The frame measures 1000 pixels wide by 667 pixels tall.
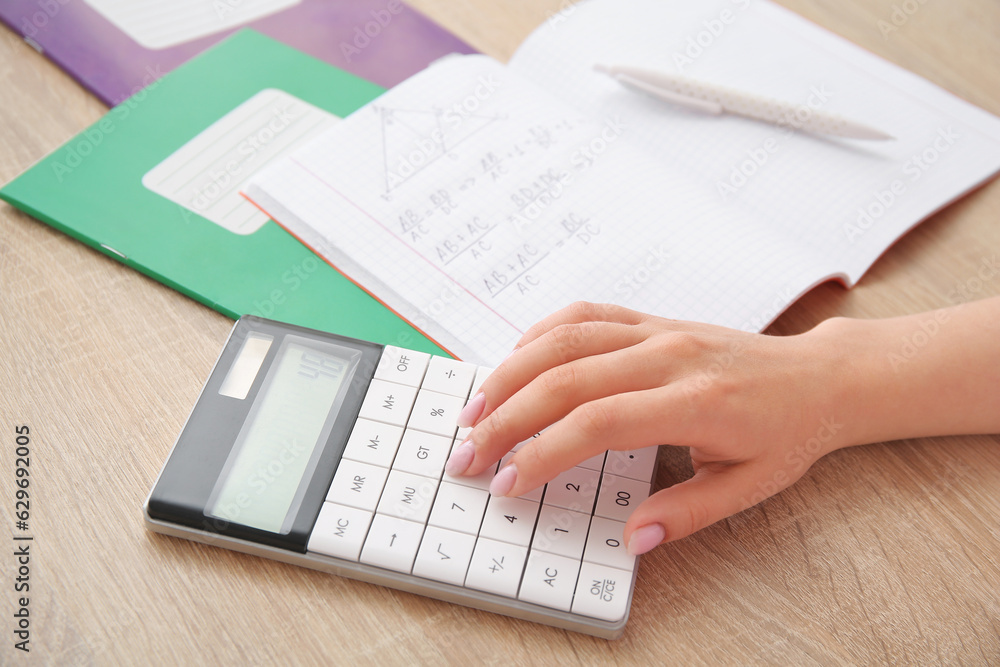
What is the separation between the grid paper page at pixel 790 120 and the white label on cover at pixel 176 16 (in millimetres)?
326

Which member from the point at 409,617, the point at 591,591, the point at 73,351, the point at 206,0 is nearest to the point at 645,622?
the point at 591,591

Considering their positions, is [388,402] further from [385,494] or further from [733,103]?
[733,103]

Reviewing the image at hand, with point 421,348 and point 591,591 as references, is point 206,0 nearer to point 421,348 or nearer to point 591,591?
point 421,348

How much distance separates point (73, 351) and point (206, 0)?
511 millimetres

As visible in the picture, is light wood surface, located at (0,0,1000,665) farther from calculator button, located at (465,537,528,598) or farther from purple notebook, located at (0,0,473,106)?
purple notebook, located at (0,0,473,106)

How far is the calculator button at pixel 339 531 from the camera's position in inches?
17.4

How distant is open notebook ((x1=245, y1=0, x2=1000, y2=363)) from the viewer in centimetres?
61

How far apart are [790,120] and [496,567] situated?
560mm

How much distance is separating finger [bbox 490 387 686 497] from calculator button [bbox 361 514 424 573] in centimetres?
6

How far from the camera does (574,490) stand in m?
0.48

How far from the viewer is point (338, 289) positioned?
61 cm

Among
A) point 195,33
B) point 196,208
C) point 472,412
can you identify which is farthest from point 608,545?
point 195,33

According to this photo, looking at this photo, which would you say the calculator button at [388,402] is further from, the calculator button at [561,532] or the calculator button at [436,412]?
the calculator button at [561,532]

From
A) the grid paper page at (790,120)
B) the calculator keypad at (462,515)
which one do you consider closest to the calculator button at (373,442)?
the calculator keypad at (462,515)
